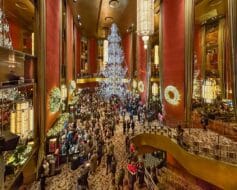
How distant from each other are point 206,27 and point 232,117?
32.4 ft

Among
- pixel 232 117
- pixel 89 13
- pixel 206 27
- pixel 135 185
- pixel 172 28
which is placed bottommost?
pixel 135 185

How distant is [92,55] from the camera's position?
2995 cm

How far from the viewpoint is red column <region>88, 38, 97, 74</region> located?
29719 mm

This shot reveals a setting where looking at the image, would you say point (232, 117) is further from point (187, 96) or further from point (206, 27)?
point (206, 27)

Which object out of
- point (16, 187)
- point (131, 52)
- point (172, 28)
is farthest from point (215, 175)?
point (131, 52)

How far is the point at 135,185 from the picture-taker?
7152mm

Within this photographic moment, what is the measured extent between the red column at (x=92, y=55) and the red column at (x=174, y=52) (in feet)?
57.7

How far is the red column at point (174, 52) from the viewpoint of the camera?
447 inches

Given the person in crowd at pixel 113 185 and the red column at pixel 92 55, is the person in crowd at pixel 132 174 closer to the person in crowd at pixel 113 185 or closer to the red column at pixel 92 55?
the person in crowd at pixel 113 185

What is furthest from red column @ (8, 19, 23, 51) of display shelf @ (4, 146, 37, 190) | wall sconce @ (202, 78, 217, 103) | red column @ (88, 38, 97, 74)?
red column @ (88, 38, 97, 74)

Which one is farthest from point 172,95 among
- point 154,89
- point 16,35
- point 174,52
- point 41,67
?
point 16,35

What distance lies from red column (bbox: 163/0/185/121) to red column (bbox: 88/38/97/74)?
17.6 m

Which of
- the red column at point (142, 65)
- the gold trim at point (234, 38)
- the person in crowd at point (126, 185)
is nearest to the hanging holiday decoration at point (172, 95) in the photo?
the gold trim at point (234, 38)

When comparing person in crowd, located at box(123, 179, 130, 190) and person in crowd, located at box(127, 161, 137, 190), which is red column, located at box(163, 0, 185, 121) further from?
person in crowd, located at box(123, 179, 130, 190)
